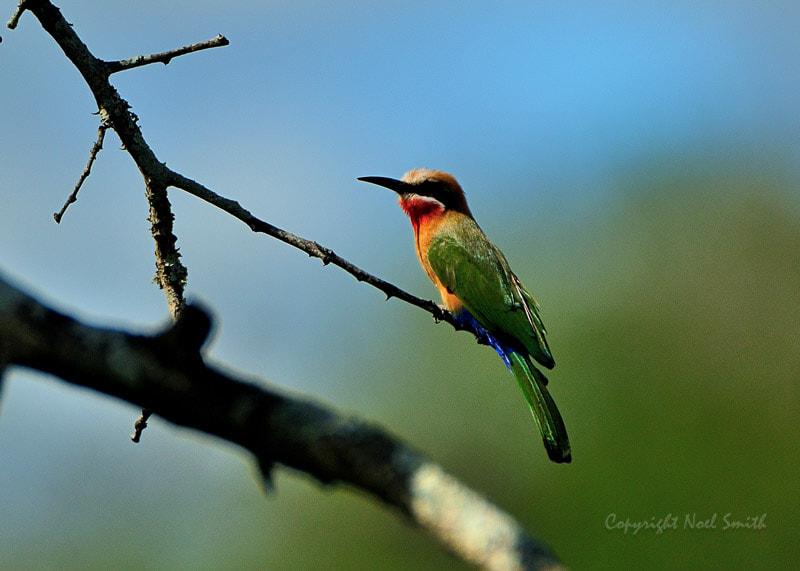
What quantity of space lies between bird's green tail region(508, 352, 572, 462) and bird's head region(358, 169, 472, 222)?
2074mm

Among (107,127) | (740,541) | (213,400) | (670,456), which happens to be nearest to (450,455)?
(670,456)

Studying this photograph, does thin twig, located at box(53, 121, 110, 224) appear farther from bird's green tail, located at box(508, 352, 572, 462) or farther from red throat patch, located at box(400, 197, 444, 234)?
red throat patch, located at box(400, 197, 444, 234)

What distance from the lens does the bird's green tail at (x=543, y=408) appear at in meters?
3.80

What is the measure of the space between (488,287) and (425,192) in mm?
1541

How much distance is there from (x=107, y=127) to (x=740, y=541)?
36.4ft

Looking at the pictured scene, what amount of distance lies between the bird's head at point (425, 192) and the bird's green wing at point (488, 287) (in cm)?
40

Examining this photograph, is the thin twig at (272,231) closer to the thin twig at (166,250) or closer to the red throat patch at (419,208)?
the thin twig at (166,250)

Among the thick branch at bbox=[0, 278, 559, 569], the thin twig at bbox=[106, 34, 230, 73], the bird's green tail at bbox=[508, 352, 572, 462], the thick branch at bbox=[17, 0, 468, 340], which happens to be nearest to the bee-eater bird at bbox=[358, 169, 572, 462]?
the bird's green tail at bbox=[508, 352, 572, 462]

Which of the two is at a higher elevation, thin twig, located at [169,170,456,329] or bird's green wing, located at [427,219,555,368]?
bird's green wing, located at [427,219,555,368]

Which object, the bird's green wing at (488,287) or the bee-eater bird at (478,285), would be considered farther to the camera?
the bird's green wing at (488,287)

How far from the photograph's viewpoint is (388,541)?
14.1 m

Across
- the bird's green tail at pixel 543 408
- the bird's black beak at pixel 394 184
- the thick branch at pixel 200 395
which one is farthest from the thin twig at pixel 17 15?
the bird's black beak at pixel 394 184

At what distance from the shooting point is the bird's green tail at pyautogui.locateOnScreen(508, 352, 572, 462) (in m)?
3.80

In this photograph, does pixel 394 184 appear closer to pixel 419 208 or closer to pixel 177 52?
pixel 419 208
